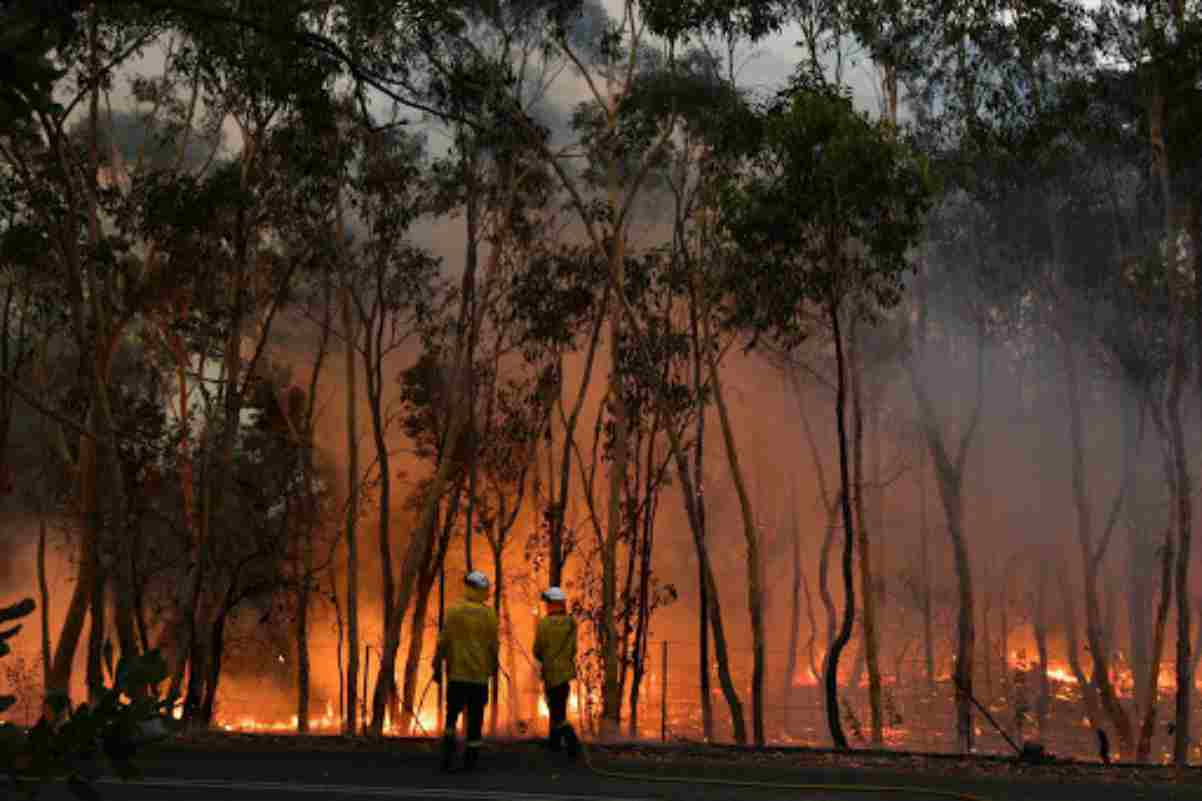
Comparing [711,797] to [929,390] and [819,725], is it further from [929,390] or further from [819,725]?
[929,390]

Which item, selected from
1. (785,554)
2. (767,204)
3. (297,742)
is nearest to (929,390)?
(785,554)

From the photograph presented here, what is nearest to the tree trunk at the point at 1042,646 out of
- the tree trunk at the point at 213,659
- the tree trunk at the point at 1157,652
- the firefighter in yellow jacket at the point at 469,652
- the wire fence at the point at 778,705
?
the wire fence at the point at 778,705

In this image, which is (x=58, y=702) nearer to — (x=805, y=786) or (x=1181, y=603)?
(x=805, y=786)

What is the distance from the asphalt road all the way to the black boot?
0.09m

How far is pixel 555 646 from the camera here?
1101 centimetres

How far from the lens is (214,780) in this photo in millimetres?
9516

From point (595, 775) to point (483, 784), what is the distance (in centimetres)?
92

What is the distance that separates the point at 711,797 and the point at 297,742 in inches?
166

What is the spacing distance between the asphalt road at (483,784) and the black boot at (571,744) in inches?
3.7

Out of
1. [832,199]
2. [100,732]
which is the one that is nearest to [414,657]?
[832,199]

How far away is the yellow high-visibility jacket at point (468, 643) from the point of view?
10.3m

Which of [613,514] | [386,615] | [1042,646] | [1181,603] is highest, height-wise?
[613,514]

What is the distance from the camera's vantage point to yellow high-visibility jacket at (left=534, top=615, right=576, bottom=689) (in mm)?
11000

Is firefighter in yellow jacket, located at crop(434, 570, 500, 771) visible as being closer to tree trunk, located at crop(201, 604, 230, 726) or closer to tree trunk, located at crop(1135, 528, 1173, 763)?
tree trunk, located at crop(201, 604, 230, 726)
